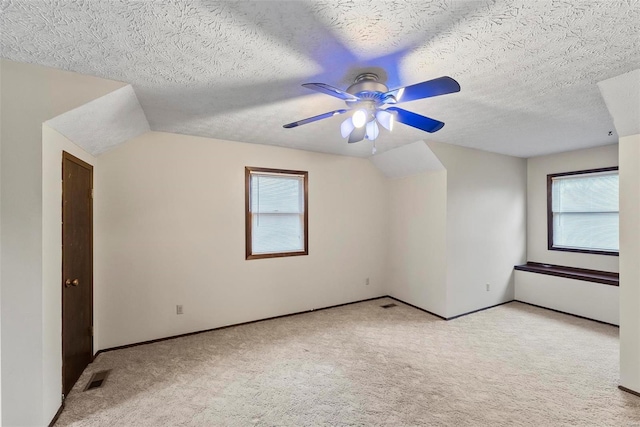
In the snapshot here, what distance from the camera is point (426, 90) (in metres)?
1.57

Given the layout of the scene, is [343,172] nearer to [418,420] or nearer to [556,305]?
[418,420]

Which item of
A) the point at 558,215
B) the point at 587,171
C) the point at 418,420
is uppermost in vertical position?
the point at 587,171

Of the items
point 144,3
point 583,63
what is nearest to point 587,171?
point 583,63

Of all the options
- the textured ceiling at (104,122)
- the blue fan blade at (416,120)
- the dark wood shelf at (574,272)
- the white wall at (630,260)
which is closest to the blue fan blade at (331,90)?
the blue fan blade at (416,120)

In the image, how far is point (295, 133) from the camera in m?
3.28

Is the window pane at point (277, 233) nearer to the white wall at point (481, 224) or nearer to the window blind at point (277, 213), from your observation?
the window blind at point (277, 213)

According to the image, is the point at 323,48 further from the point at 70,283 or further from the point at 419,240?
the point at 419,240

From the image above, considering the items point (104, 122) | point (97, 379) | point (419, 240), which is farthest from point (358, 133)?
point (97, 379)

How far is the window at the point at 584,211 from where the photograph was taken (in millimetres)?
3824

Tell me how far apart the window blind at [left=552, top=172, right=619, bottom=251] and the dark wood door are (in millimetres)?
6110

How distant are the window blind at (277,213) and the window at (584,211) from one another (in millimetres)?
3978

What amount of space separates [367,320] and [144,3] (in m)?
3.80

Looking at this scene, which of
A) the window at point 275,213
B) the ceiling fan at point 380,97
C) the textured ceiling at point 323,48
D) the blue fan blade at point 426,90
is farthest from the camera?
the window at point 275,213

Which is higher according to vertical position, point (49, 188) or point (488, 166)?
point (488, 166)
